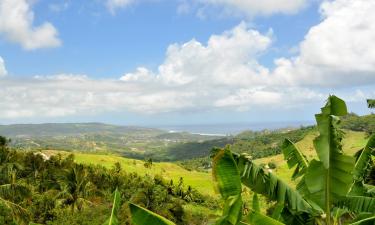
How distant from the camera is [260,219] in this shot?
867 cm

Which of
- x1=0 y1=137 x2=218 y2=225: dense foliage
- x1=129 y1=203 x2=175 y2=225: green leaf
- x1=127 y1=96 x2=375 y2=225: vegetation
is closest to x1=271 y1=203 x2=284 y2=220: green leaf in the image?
x1=127 y1=96 x2=375 y2=225: vegetation

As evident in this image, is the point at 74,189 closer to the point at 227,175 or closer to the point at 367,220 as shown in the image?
the point at 227,175

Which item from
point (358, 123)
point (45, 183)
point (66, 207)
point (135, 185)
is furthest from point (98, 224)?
point (358, 123)

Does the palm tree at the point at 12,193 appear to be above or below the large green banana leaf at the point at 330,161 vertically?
below

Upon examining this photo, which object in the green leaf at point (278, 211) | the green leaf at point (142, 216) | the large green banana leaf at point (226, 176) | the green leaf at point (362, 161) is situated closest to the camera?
the green leaf at point (142, 216)

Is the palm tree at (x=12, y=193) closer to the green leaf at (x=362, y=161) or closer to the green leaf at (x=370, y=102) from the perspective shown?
the green leaf at (x=370, y=102)

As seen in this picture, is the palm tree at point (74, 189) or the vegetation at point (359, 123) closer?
the palm tree at point (74, 189)

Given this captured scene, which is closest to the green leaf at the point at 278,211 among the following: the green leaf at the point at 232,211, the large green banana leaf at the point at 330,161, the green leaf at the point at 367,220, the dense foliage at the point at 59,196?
the large green banana leaf at the point at 330,161

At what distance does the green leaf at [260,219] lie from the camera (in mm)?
8602

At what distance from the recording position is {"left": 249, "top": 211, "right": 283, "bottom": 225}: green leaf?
28.2 ft

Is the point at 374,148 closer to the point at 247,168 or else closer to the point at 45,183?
the point at 247,168

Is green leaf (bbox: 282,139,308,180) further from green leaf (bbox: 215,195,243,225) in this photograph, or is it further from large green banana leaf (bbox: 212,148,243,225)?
green leaf (bbox: 215,195,243,225)

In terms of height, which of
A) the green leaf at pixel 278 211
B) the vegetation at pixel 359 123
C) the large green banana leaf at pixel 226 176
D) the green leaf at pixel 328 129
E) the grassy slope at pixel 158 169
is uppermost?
the vegetation at pixel 359 123

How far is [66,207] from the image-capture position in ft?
176
